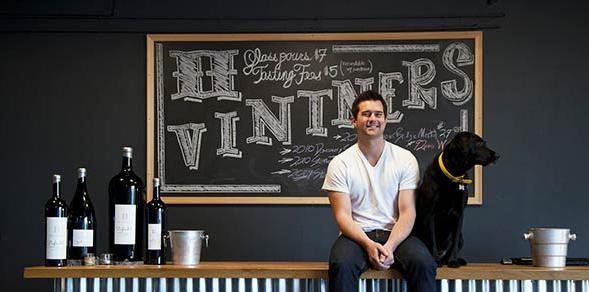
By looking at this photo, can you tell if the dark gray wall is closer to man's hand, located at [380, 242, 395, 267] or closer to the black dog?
the black dog

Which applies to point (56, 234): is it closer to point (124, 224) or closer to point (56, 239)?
point (56, 239)

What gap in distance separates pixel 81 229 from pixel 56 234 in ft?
0.44

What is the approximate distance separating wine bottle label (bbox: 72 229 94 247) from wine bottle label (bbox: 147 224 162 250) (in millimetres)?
237

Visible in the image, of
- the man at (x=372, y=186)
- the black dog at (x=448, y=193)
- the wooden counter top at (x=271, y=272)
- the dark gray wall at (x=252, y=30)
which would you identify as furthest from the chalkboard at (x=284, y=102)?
the wooden counter top at (x=271, y=272)

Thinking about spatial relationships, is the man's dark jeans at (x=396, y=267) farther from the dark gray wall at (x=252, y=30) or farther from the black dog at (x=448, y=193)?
the dark gray wall at (x=252, y=30)

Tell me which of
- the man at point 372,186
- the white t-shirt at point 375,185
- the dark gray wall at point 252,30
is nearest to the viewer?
the man at point 372,186

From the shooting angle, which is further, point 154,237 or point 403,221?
point 154,237

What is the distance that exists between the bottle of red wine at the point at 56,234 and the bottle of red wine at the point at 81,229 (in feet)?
0.24

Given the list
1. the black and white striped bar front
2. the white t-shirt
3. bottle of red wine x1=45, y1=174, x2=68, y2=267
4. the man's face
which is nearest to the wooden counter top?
the black and white striped bar front

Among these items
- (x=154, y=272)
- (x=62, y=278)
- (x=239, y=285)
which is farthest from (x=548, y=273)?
(x=62, y=278)

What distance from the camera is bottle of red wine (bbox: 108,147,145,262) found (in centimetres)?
338

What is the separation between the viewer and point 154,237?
135 inches

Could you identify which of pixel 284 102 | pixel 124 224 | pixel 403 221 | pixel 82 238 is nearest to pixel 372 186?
pixel 403 221

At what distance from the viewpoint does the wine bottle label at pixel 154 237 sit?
342 centimetres
